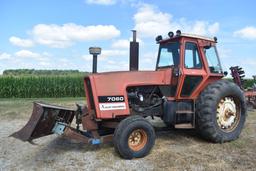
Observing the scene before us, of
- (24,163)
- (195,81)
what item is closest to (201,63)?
(195,81)

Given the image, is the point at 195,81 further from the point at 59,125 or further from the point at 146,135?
the point at 59,125

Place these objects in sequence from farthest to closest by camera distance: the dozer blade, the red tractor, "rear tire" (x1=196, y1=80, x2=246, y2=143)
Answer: "rear tire" (x1=196, y1=80, x2=246, y2=143) < the red tractor < the dozer blade

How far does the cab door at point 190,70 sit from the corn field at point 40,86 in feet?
57.3

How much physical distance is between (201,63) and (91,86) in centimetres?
250

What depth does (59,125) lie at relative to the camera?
6.46 meters

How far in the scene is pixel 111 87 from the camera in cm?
645

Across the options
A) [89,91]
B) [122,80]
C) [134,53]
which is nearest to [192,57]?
[134,53]

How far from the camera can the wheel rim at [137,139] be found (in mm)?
6247

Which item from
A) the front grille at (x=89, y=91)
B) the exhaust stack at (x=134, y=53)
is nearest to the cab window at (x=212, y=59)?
the exhaust stack at (x=134, y=53)

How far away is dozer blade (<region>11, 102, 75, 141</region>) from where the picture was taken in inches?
243

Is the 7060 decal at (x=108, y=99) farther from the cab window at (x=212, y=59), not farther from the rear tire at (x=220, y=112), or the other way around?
the cab window at (x=212, y=59)

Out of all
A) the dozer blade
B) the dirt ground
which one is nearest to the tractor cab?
the dirt ground

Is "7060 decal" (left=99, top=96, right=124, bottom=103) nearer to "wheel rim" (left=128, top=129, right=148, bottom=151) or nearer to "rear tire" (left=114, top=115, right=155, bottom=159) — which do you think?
"rear tire" (left=114, top=115, right=155, bottom=159)

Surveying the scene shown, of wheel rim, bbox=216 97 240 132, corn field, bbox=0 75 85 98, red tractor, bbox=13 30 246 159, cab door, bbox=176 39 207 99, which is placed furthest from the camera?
corn field, bbox=0 75 85 98
